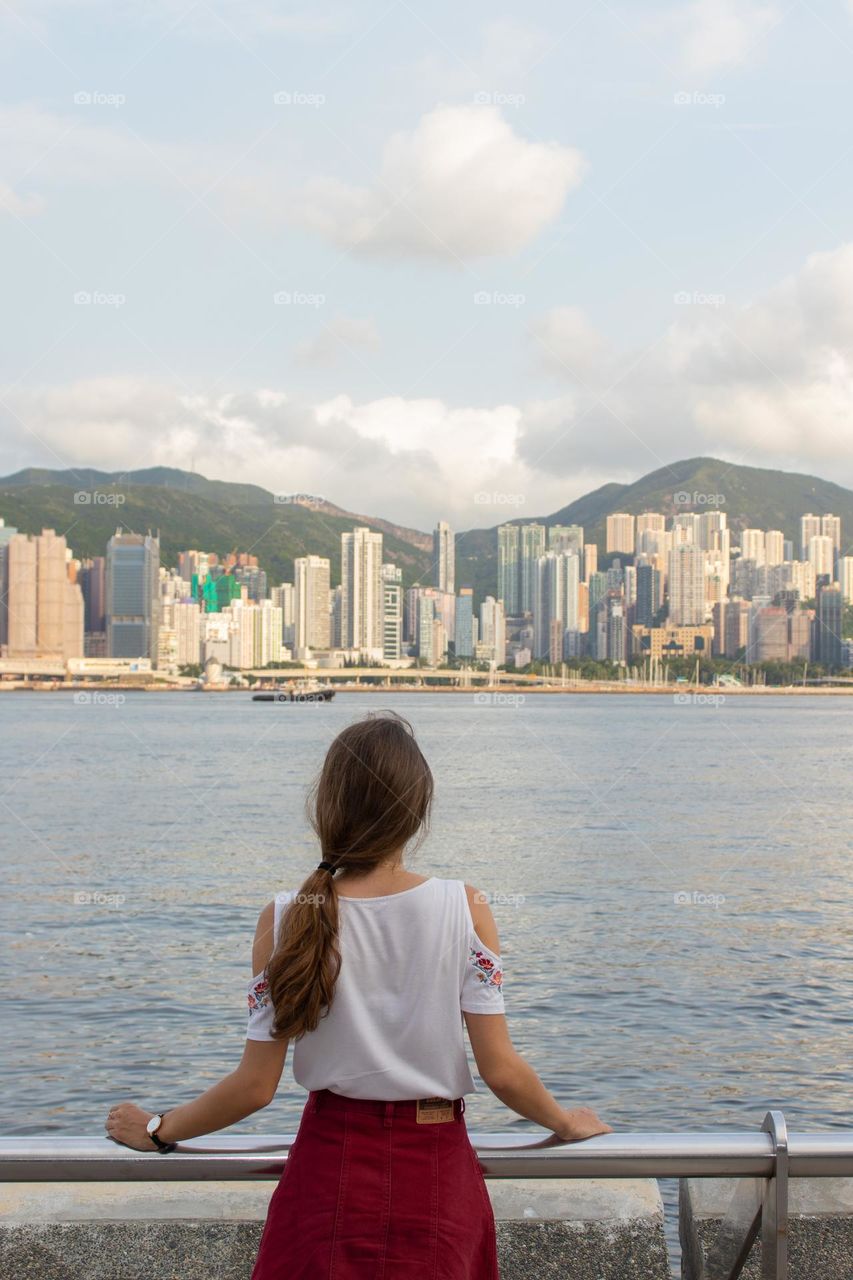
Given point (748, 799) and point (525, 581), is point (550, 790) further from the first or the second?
point (525, 581)

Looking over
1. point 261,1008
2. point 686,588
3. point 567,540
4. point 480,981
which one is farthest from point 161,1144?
point 686,588

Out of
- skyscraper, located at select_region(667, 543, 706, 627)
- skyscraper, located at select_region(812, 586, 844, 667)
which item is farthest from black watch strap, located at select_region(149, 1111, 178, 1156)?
skyscraper, located at select_region(667, 543, 706, 627)

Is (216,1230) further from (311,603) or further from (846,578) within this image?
(846,578)

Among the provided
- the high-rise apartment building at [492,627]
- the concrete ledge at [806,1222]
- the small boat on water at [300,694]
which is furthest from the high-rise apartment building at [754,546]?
the concrete ledge at [806,1222]

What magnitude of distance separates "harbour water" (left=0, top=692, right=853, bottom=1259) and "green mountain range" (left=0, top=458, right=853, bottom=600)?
32.3 meters

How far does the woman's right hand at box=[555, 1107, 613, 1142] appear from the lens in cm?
198

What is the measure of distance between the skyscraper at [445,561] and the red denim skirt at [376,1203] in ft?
266

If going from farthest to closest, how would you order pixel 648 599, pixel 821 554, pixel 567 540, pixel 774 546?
pixel 774 546, pixel 821 554, pixel 648 599, pixel 567 540

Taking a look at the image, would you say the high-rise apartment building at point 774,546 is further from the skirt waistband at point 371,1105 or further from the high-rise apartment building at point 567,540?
the skirt waistband at point 371,1105

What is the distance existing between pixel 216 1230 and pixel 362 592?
258 feet

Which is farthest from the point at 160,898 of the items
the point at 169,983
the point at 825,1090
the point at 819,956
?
the point at 825,1090

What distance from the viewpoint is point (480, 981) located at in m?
1.87

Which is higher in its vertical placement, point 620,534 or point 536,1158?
point 620,534

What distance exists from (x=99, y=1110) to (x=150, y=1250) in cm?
850
